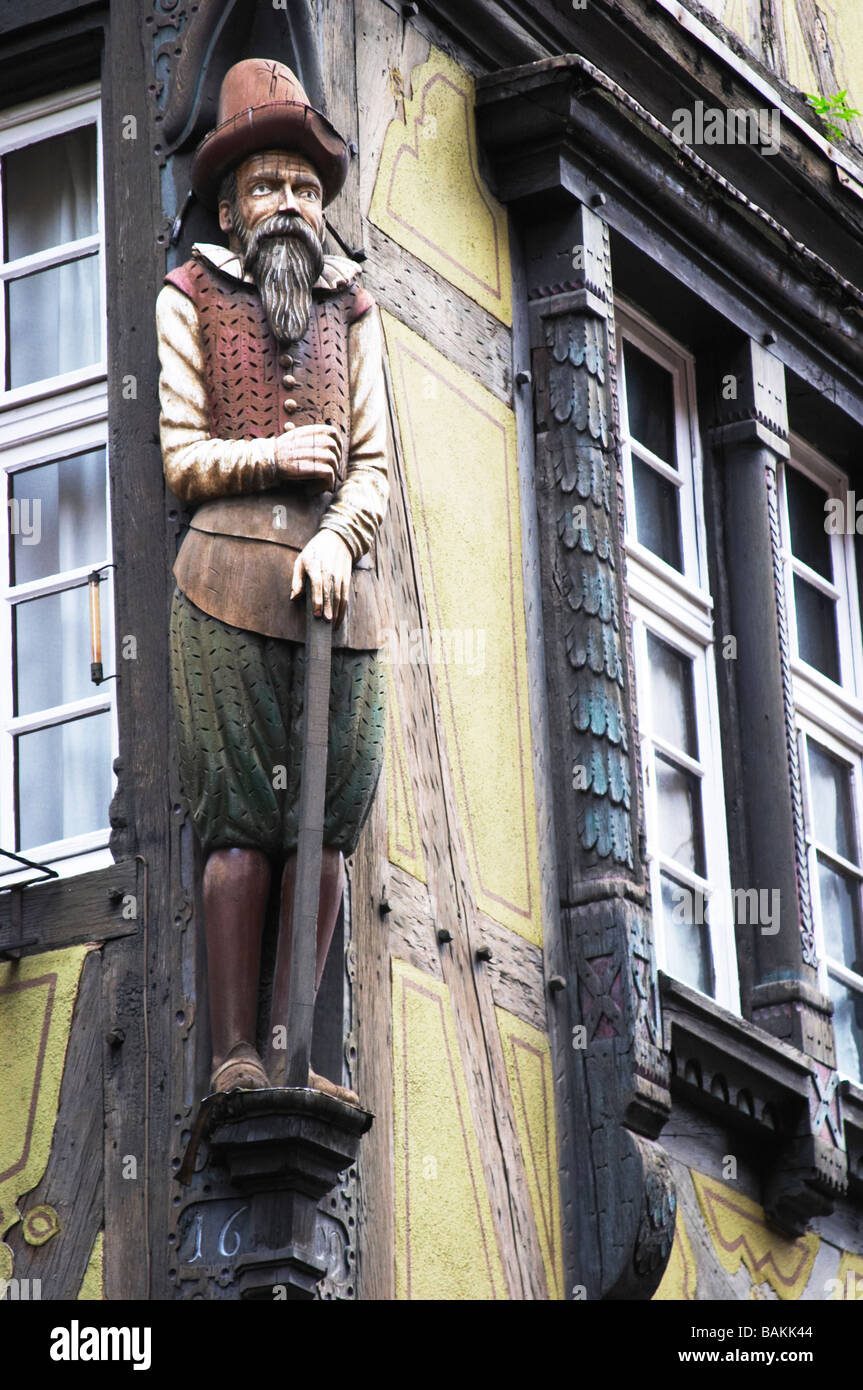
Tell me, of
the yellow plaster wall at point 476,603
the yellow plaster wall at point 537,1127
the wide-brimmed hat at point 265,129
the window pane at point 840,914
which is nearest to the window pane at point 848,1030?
the window pane at point 840,914

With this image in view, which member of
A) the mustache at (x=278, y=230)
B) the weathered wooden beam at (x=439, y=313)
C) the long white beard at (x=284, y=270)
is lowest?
the long white beard at (x=284, y=270)

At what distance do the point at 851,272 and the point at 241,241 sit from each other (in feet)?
13.8

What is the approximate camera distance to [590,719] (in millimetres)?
10164

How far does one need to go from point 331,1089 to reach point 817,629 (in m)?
4.54

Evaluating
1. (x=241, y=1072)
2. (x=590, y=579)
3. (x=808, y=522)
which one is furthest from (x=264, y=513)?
(x=808, y=522)

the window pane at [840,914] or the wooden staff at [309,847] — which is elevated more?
the window pane at [840,914]

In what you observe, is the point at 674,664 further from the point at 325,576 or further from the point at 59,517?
the point at 325,576

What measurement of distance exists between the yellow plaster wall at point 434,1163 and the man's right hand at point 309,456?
137 cm

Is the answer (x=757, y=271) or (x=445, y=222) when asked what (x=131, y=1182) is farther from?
A: (x=757, y=271)

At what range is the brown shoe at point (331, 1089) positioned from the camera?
8398mm

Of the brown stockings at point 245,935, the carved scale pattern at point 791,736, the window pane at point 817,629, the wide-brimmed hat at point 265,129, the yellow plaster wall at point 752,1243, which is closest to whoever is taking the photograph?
the brown stockings at point 245,935

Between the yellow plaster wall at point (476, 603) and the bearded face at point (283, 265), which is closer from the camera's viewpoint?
the bearded face at point (283, 265)

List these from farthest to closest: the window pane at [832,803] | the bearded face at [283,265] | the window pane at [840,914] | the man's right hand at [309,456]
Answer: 1. the window pane at [832,803]
2. the window pane at [840,914]
3. the bearded face at [283,265]
4. the man's right hand at [309,456]

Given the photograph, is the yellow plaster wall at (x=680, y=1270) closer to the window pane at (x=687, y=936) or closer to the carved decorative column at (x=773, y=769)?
the carved decorative column at (x=773, y=769)
